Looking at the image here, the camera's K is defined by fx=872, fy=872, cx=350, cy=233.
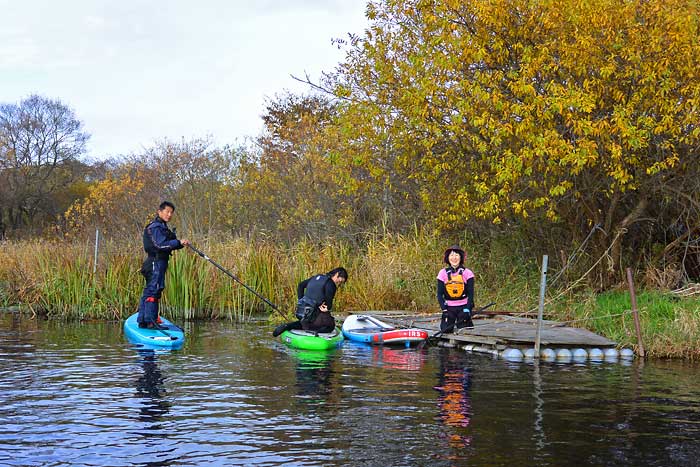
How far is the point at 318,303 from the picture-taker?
1443 centimetres

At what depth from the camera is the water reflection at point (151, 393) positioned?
885cm

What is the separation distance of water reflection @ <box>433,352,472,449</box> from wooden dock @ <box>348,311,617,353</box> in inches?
28.6

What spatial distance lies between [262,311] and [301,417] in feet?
38.3

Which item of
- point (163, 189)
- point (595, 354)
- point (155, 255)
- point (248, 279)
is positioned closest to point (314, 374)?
point (155, 255)

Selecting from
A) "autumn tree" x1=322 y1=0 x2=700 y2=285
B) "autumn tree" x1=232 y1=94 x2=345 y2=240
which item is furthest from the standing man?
"autumn tree" x1=232 y1=94 x2=345 y2=240

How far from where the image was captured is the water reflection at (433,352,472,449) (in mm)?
8109

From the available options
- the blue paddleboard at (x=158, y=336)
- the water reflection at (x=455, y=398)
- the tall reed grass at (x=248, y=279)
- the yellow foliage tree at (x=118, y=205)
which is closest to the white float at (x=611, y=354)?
the water reflection at (x=455, y=398)

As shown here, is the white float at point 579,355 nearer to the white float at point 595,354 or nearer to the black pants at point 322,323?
the white float at point 595,354

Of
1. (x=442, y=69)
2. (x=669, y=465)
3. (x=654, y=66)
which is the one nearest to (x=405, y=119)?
(x=442, y=69)

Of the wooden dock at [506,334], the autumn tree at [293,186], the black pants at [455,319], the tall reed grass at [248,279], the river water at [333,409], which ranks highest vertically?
the autumn tree at [293,186]

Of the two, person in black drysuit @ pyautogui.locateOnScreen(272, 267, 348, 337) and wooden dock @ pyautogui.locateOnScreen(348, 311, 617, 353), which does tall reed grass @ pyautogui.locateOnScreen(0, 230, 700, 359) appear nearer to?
wooden dock @ pyautogui.locateOnScreen(348, 311, 617, 353)

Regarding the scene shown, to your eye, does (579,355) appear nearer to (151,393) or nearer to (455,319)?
(455,319)

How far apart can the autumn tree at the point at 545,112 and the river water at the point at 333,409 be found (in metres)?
4.05

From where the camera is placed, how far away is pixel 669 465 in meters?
7.18
